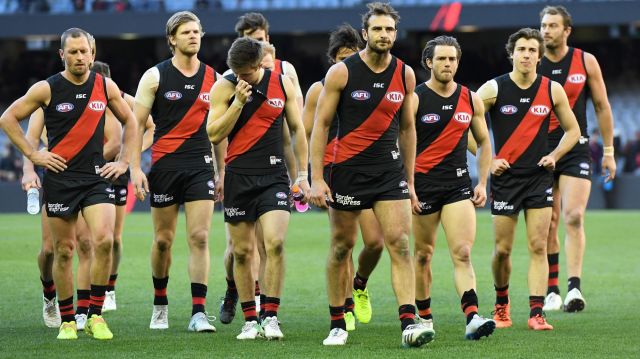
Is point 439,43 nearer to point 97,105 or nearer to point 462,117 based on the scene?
point 462,117

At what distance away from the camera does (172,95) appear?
32.9 ft

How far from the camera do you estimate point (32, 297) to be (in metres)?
12.8

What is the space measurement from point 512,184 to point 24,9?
95.6 feet

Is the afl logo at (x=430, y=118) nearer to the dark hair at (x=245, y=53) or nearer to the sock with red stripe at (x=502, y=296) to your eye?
the dark hair at (x=245, y=53)

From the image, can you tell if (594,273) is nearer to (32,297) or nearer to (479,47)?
(32,297)

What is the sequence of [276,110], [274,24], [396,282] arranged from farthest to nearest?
[274,24]
[276,110]
[396,282]

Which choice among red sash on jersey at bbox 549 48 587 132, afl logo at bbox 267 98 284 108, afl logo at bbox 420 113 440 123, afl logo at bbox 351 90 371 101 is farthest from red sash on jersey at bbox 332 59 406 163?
red sash on jersey at bbox 549 48 587 132

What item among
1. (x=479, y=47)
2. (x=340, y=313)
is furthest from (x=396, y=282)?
(x=479, y=47)

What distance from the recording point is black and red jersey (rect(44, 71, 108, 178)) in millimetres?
9484

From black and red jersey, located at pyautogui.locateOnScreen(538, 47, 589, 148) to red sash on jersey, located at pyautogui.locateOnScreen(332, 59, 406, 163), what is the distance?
10.1 ft

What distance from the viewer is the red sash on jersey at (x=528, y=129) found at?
1032cm

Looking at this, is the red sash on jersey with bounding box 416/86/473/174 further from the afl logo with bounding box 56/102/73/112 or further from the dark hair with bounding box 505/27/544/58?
the afl logo with bounding box 56/102/73/112

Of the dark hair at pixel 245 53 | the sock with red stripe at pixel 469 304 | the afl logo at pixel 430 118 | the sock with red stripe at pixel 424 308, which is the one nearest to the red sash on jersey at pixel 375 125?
the afl logo at pixel 430 118

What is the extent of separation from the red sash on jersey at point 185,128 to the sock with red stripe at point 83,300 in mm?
1188
